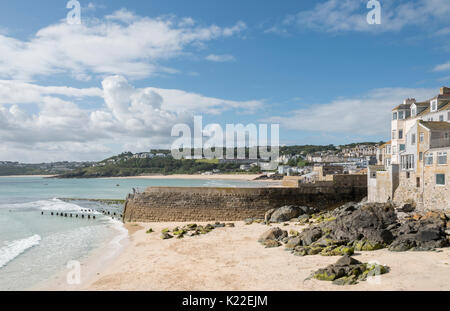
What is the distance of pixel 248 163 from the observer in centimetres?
13600

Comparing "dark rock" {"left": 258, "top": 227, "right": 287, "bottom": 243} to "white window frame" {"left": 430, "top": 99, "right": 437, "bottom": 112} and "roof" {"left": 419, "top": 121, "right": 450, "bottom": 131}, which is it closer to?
"roof" {"left": 419, "top": 121, "right": 450, "bottom": 131}

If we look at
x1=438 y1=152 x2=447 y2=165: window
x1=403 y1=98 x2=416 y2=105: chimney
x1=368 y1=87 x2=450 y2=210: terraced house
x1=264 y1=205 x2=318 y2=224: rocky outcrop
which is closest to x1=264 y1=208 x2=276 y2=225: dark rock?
x1=264 y1=205 x2=318 y2=224: rocky outcrop

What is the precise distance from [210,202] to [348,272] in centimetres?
1308

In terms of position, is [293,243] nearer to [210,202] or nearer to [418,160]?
[210,202]

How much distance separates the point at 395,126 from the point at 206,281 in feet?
61.3

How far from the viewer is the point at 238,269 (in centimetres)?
1125

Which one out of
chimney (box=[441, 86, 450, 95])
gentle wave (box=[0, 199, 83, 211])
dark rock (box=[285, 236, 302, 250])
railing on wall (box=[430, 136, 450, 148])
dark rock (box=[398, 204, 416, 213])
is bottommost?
gentle wave (box=[0, 199, 83, 211])

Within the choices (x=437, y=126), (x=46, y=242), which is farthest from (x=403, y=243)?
(x=46, y=242)

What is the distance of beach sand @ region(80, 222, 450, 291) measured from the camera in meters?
9.03

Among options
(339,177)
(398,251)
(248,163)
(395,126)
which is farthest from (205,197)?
(248,163)

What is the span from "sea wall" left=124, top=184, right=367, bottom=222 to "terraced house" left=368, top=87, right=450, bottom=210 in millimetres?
4461

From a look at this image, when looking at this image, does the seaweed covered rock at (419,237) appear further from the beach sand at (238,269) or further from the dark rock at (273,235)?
the dark rock at (273,235)
